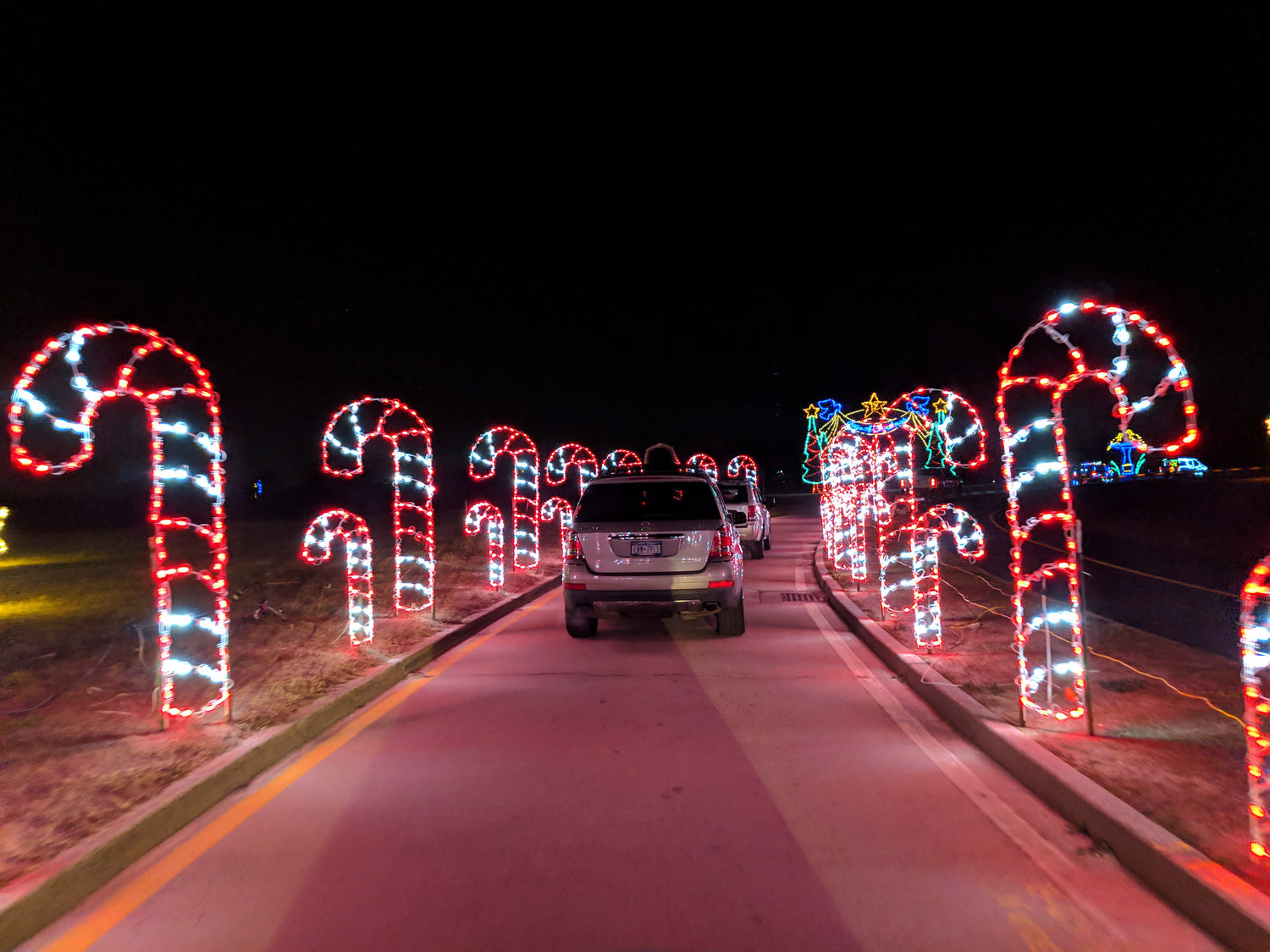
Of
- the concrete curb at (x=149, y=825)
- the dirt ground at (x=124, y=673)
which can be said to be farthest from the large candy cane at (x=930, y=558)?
the concrete curb at (x=149, y=825)

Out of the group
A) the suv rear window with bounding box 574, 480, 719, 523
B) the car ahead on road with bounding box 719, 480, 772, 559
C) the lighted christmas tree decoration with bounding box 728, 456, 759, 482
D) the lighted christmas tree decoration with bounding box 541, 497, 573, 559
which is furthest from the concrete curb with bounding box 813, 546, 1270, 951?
the lighted christmas tree decoration with bounding box 728, 456, 759, 482

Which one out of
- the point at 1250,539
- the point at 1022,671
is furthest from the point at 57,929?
the point at 1250,539

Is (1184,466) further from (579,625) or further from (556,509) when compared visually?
(579,625)

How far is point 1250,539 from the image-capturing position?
2538cm

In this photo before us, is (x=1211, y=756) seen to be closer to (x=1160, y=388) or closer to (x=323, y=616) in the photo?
(x=1160, y=388)

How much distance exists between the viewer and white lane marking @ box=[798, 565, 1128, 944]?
405 cm

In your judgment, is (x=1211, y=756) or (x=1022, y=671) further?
(x=1022, y=671)

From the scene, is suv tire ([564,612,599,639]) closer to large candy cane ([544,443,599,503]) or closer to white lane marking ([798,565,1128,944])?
white lane marking ([798,565,1128,944])

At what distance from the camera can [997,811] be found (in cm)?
516

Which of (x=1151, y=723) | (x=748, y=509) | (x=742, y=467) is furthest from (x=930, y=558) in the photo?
(x=742, y=467)

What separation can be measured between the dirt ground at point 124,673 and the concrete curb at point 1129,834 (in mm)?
4878

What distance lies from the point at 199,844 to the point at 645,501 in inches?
285

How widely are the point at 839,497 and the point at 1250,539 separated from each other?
552 inches

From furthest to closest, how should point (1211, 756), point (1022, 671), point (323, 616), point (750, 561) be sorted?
point (750, 561) → point (323, 616) → point (1022, 671) → point (1211, 756)
